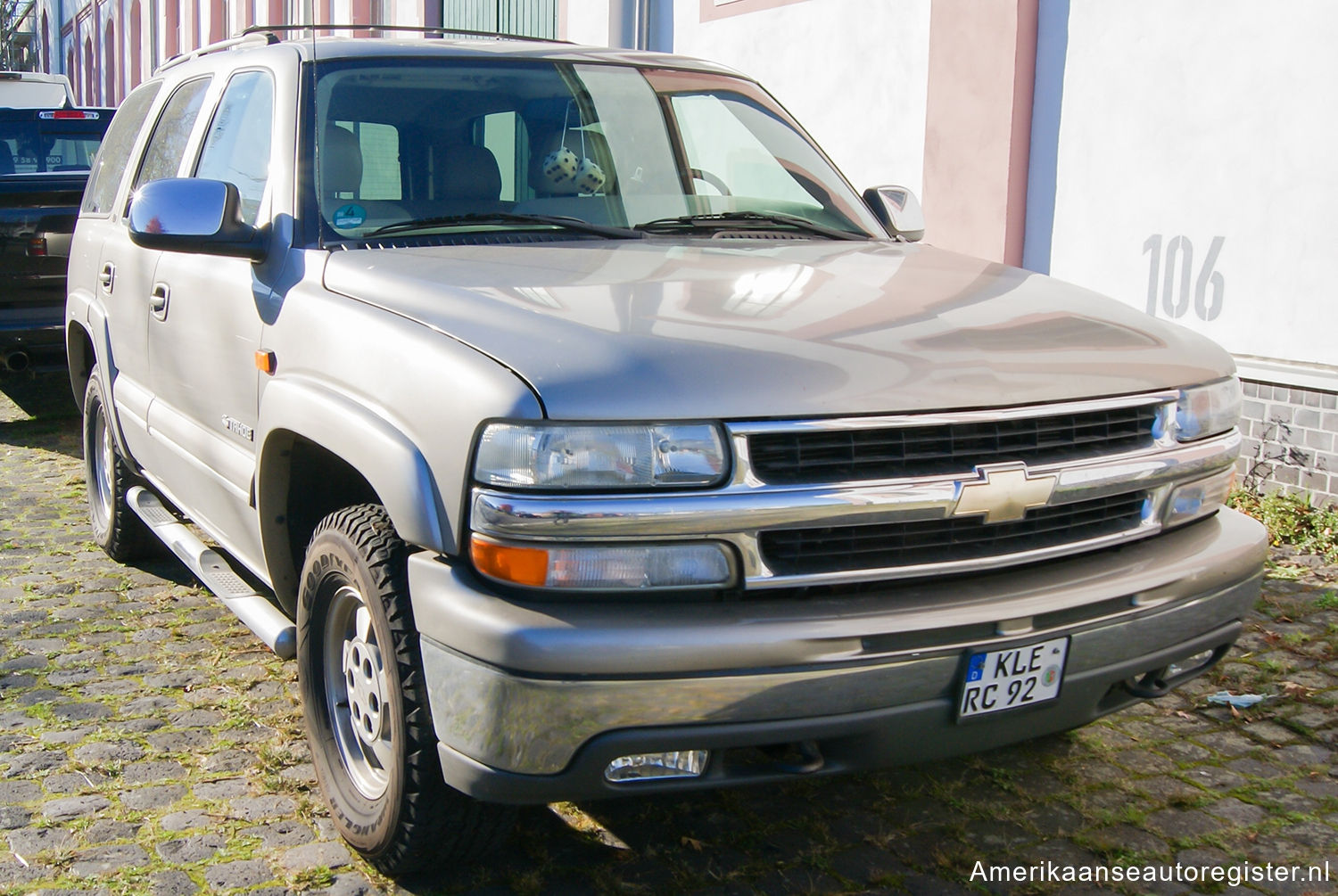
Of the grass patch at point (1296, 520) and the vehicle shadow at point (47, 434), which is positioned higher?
the grass patch at point (1296, 520)

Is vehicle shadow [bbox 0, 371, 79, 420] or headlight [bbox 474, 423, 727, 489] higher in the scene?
headlight [bbox 474, 423, 727, 489]

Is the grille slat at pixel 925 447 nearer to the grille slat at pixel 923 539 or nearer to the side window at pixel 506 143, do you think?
the grille slat at pixel 923 539

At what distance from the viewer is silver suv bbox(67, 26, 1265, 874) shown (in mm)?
2342

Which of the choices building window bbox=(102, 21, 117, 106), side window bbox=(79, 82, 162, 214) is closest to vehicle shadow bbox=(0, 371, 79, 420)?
side window bbox=(79, 82, 162, 214)

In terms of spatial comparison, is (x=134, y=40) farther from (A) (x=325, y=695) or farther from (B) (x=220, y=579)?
(A) (x=325, y=695)

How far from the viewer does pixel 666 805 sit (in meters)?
3.30

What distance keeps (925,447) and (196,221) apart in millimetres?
1992

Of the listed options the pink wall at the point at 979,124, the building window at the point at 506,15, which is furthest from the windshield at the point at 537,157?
the building window at the point at 506,15

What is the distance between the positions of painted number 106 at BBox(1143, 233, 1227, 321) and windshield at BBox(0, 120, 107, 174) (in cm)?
756

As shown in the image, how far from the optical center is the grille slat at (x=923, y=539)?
2.46 m

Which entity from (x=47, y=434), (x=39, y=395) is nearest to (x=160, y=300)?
(x=47, y=434)

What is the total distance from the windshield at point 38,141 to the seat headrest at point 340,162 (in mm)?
7152

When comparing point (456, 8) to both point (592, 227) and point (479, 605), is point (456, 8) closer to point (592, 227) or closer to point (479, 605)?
point (592, 227)

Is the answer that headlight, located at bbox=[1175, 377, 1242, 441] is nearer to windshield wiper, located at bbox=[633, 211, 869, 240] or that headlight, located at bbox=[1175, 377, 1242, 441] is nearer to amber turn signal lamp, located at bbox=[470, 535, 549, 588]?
windshield wiper, located at bbox=[633, 211, 869, 240]
